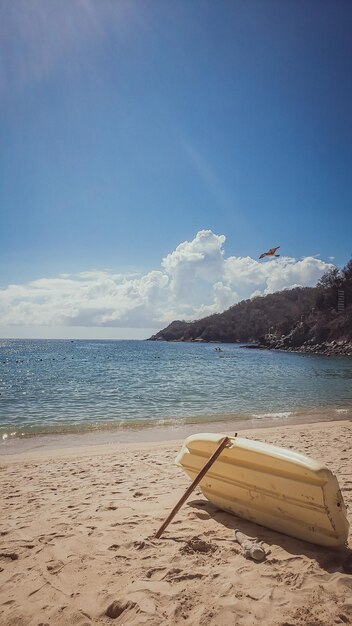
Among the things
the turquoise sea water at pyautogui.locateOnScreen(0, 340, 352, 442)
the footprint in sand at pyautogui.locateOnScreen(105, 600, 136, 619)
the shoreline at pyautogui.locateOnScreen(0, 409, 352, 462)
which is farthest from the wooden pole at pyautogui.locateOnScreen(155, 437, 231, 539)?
the turquoise sea water at pyautogui.locateOnScreen(0, 340, 352, 442)

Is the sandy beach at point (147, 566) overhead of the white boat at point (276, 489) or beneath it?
beneath

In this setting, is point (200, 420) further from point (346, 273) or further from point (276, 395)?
point (346, 273)

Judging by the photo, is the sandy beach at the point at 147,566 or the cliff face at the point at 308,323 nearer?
the sandy beach at the point at 147,566

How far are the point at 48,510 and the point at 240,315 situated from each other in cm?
14378

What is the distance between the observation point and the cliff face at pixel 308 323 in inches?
2638

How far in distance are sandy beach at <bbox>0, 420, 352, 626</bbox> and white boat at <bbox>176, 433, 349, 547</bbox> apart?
166 mm

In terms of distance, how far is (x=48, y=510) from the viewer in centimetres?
506

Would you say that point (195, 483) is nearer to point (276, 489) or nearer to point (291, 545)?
point (276, 489)

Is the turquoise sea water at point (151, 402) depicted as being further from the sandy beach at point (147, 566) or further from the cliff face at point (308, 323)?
the cliff face at point (308, 323)

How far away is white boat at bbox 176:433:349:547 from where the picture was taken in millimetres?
3666

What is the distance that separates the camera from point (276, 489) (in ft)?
13.2

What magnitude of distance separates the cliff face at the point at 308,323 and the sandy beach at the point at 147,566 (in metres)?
60.3

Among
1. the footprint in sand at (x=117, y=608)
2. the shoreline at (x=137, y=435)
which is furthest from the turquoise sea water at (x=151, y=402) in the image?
the footprint in sand at (x=117, y=608)

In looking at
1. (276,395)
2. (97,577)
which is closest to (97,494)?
(97,577)
